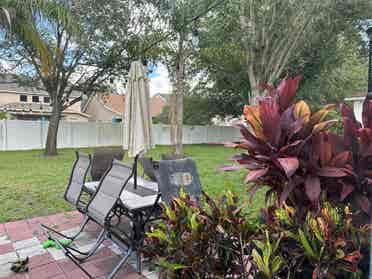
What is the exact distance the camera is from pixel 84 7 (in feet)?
32.7

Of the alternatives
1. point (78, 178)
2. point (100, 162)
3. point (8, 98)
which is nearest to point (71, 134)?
point (100, 162)

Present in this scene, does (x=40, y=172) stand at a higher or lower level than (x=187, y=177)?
lower

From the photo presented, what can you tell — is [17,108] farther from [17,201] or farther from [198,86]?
[17,201]

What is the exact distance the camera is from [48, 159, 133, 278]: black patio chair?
2.68 metres

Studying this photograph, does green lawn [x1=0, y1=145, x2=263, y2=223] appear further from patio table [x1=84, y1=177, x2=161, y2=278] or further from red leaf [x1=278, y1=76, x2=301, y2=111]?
red leaf [x1=278, y1=76, x2=301, y2=111]

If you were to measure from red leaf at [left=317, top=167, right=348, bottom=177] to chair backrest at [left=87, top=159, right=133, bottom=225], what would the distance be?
171cm

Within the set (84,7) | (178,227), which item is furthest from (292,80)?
(84,7)

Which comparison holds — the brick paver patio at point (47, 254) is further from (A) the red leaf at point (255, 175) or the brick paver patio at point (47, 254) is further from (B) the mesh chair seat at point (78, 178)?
(A) the red leaf at point (255, 175)

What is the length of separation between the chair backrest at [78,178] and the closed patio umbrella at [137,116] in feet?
2.15

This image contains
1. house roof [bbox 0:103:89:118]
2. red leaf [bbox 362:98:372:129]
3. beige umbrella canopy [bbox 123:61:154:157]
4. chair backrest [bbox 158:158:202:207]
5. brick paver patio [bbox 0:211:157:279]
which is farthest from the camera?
house roof [bbox 0:103:89:118]

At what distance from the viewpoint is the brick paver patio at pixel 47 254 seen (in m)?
2.64

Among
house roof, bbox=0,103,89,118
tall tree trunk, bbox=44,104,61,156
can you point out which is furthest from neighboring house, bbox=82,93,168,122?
tall tree trunk, bbox=44,104,61,156

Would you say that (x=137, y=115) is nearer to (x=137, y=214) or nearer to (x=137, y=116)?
(x=137, y=116)

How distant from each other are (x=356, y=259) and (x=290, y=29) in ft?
32.0
